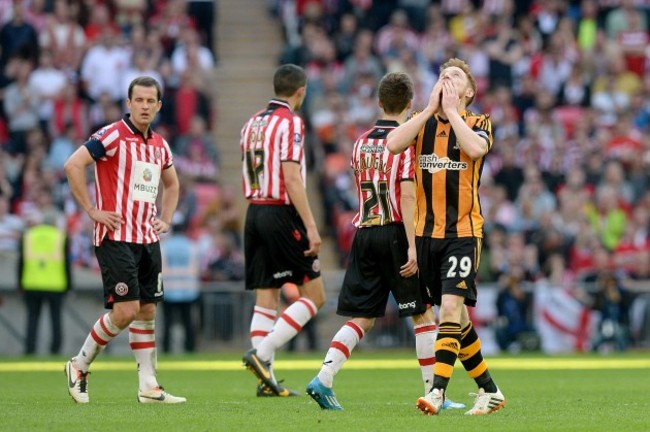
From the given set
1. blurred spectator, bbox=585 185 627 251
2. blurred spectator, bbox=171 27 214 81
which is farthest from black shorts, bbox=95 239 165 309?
blurred spectator, bbox=171 27 214 81

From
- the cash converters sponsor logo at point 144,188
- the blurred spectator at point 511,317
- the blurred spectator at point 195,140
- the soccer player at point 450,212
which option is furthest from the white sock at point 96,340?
the blurred spectator at point 195,140

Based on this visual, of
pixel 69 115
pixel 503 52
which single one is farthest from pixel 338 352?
pixel 503 52

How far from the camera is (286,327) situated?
11.9m

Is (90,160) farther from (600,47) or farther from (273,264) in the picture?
(600,47)

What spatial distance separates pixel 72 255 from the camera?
71.2 feet

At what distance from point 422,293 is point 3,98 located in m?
14.5

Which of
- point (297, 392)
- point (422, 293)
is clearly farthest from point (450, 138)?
point (297, 392)

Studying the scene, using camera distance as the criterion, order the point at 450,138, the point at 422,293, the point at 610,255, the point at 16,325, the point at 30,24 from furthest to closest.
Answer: the point at 30,24, the point at 610,255, the point at 16,325, the point at 422,293, the point at 450,138

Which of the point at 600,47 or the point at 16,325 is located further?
the point at 600,47

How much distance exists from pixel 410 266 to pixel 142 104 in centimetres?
240

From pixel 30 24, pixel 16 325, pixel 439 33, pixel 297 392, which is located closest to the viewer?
pixel 297 392

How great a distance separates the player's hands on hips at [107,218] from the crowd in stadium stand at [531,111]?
1083cm

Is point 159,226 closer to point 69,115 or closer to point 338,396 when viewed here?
point 338,396

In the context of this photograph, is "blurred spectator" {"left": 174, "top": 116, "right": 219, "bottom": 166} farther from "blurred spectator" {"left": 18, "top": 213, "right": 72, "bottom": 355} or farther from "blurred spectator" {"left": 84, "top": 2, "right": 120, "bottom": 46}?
"blurred spectator" {"left": 18, "top": 213, "right": 72, "bottom": 355}
